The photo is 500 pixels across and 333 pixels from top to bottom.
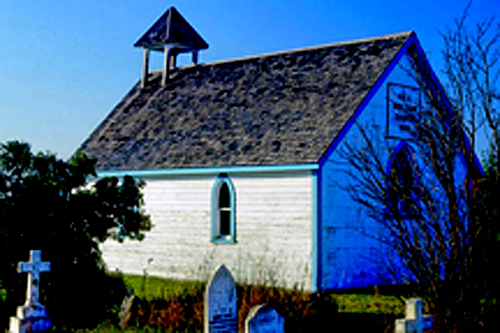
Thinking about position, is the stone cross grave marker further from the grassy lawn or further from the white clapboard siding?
the white clapboard siding

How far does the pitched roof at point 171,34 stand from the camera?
104 ft

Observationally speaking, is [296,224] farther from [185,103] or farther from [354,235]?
[185,103]

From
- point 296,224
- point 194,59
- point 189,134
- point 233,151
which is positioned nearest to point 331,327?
point 296,224

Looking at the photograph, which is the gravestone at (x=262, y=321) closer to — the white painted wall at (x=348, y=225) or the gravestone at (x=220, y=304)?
the gravestone at (x=220, y=304)

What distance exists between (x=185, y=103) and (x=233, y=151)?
205 inches

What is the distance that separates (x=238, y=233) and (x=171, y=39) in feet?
37.0

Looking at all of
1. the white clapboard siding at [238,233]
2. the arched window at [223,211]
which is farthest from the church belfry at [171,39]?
the arched window at [223,211]

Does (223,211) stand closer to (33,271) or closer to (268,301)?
(268,301)

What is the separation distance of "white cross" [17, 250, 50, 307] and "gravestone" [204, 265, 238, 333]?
16.3ft

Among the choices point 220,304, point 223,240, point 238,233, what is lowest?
point 220,304

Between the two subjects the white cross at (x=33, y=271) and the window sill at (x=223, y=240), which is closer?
the white cross at (x=33, y=271)

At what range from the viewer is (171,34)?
104ft

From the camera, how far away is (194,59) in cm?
3195

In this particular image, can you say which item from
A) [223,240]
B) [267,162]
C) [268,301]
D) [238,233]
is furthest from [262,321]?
[223,240]
